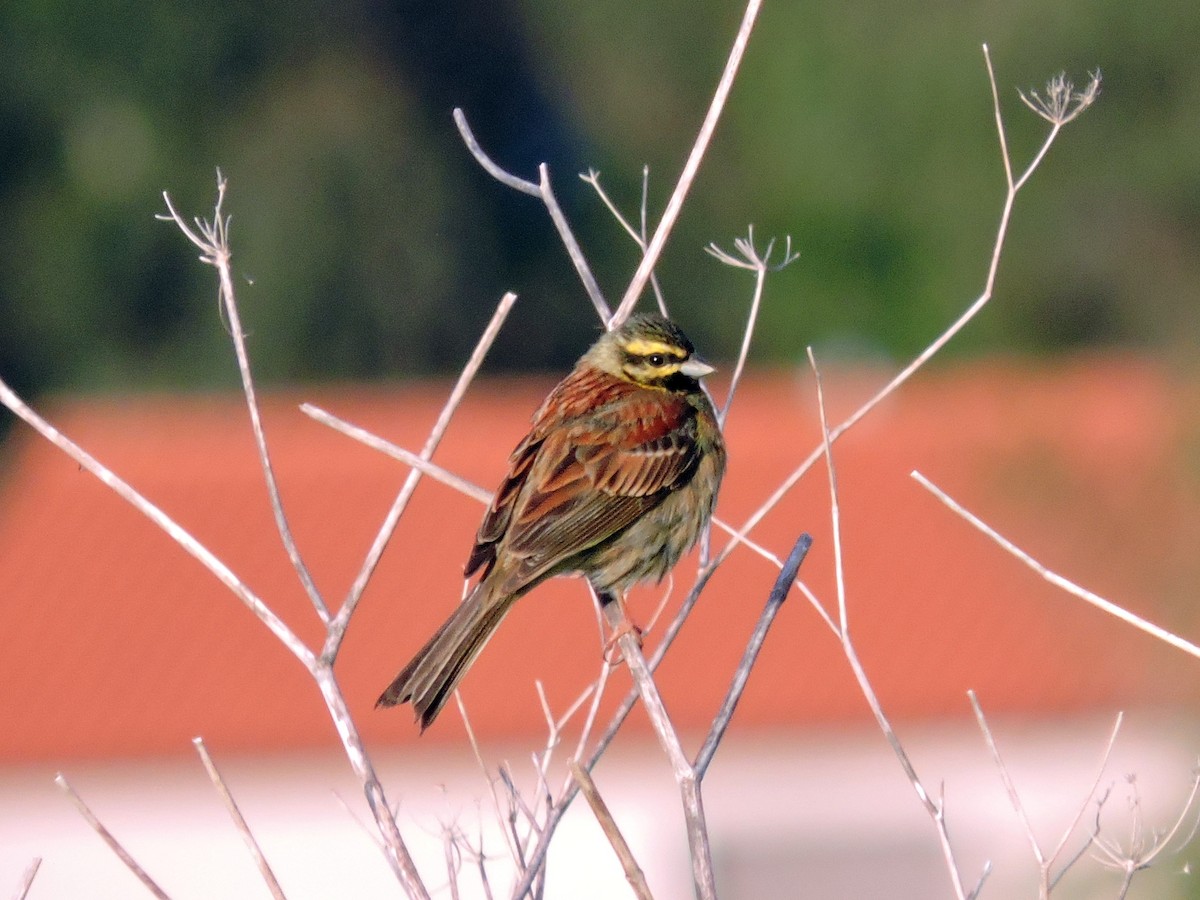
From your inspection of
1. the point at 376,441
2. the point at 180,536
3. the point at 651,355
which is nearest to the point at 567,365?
the point at 651,355

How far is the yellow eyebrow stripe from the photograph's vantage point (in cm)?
589

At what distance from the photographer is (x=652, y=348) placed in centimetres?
590

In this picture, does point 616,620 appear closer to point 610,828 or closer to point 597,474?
point 597,474

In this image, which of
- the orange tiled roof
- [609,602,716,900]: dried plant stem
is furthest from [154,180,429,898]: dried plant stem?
the orange tiled roof

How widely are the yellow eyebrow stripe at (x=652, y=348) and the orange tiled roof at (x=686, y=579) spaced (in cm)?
941

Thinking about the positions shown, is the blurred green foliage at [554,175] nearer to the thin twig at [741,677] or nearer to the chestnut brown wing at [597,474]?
the chestnut brown wing at [597,474]

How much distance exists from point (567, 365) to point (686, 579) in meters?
22.2

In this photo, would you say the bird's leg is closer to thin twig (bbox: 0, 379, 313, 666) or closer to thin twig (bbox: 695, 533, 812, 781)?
thin twig (bbox: 695, 533, 812, 781)

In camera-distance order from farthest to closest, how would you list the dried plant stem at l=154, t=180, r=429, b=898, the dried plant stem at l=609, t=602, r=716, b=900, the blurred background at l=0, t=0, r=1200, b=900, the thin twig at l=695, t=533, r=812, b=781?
the blurred background at l=0, t=0, r=1200, b=900 → the thin twig at l=695, t=533, r=812, b=781 → the dried plant stem at l=154, t=180, r=429, b=898 → the dried plant stem at l=609, t=602, r=716, b=900

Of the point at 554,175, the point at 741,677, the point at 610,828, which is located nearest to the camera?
the point at 610,828

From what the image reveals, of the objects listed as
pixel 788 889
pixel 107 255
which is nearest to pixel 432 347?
pixel 107 255

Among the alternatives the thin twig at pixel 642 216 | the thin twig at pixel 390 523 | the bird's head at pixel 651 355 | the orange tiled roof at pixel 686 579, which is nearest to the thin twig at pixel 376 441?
the thin twig at pixel 390 523

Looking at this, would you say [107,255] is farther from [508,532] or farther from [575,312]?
[508,532]

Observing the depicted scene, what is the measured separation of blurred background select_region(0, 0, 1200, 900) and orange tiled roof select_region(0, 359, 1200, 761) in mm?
54
